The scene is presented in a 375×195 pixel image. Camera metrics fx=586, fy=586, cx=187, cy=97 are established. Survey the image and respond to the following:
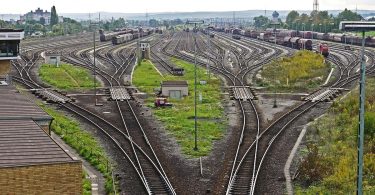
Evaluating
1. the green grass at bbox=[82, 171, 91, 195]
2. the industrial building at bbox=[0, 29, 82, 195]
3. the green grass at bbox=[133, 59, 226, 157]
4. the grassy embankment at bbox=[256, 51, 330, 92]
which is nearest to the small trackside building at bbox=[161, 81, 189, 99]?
the green grass at bbox=[133, 59, 226, 157]

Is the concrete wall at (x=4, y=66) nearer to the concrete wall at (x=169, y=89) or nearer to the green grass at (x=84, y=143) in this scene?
the green grass at (x=84, y=143)

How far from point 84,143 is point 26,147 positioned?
13.1 metres

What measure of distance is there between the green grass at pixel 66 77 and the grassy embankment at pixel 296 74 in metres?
18.1

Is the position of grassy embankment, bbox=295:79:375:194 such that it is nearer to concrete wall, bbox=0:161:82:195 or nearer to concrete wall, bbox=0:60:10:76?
concrete wall, bbox=0:161:82:195

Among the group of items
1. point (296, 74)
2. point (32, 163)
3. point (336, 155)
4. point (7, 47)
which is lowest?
point (336, 155)

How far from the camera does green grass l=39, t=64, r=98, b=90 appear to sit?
57.8 meters

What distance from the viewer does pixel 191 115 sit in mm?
41750

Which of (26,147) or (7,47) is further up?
(7,47)

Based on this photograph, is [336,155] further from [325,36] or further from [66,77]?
[325,36]

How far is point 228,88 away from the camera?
56.0m

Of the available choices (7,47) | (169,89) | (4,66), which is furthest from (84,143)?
(169,89)

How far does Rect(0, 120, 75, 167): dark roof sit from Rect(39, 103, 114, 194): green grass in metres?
4.47

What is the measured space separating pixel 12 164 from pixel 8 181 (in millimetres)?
550

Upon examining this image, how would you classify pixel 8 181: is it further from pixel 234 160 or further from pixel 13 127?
pixel 234 160
